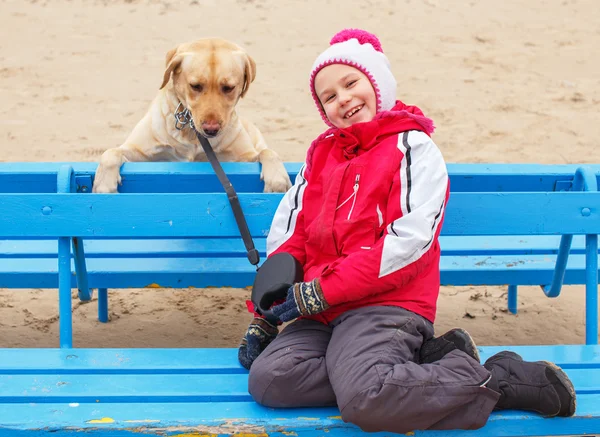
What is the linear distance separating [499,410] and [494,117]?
5648 millimetres

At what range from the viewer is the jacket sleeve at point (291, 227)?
2.66 metres

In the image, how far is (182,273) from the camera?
3240 mm

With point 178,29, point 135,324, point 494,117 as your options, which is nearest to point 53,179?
point 135,324

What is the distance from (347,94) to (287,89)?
5.78m

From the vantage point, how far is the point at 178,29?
9.93 m

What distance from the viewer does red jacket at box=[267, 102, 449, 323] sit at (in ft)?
7.64

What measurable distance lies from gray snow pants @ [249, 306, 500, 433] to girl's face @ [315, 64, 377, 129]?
0.68 metres

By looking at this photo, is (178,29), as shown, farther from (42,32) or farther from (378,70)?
(378,70)

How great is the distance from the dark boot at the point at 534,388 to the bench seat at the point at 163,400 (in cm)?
3

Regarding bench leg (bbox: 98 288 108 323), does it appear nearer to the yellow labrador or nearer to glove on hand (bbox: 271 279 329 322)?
the yellow labrador

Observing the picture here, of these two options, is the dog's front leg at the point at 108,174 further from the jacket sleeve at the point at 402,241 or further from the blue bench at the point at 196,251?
the jacket sleeve at the point at 402,241

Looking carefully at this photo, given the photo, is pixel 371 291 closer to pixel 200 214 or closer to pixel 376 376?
pixel 376 376

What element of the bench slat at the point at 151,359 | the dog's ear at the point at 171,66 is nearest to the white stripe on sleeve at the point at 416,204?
the bench slat at the point at 151,359

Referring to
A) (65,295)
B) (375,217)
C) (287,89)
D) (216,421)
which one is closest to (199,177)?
(65,295)
